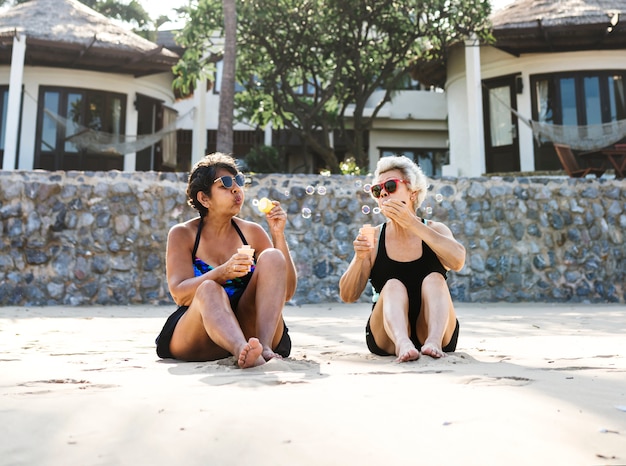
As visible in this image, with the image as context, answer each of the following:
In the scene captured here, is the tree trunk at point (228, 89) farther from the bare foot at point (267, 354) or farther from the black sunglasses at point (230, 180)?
the bare foot at point (267, 354)

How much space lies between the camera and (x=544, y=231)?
25.1ft

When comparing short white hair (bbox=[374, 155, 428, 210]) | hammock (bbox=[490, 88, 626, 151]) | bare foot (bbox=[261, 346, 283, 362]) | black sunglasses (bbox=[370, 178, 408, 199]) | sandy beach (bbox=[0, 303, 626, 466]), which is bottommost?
sandy beach (bbox=[0, 303, 626, 466])

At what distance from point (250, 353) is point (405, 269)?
39.7 inches

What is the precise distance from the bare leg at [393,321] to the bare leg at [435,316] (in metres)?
0.09

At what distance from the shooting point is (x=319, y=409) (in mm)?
1546

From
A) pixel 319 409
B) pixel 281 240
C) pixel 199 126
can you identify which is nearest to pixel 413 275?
pixel 281 240

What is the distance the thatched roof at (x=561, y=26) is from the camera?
11.4m

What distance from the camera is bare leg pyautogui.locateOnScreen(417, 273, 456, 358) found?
260 centimetres

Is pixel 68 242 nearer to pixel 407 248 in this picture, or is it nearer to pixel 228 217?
pixel 228 217

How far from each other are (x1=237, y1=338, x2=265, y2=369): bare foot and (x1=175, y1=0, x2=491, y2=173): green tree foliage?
9.28 metres

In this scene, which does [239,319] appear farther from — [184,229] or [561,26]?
[561,26]

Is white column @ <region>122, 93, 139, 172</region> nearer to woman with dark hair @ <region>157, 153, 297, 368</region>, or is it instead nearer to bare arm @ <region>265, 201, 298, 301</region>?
woman with dark hair @ <region>157, 153, 297, 368</region>

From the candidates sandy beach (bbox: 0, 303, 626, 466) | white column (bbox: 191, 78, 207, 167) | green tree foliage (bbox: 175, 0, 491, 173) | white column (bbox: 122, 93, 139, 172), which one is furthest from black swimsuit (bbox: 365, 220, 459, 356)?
white column (bbox: 122, 93, 139, 172)

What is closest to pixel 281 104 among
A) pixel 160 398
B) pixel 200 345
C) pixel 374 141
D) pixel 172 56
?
pixel 172 56
